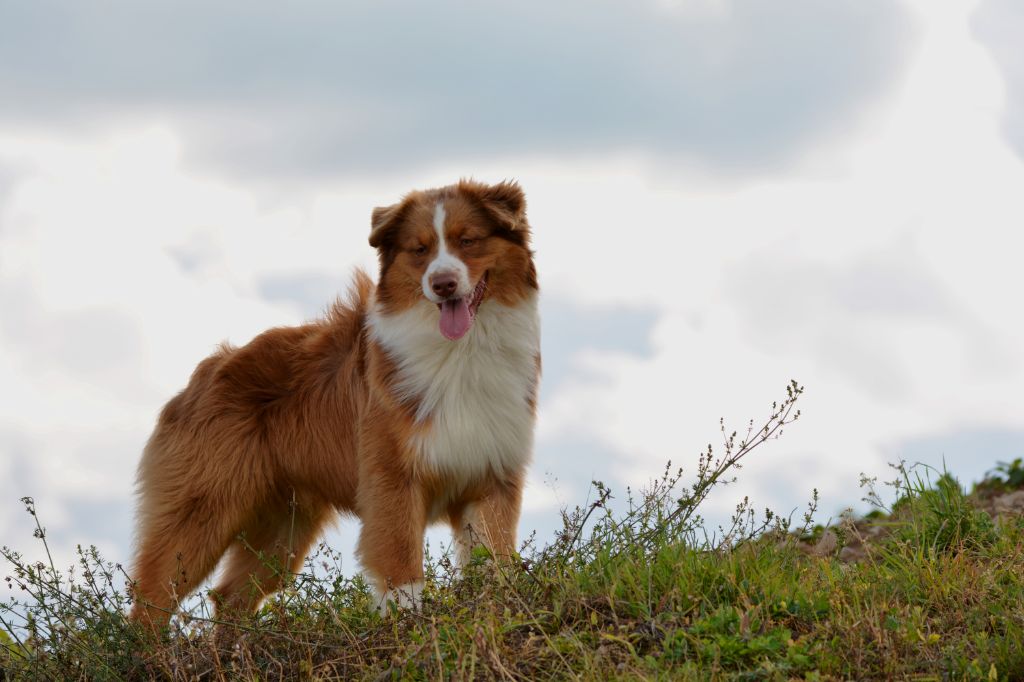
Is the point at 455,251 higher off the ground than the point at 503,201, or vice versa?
the point at 503,201

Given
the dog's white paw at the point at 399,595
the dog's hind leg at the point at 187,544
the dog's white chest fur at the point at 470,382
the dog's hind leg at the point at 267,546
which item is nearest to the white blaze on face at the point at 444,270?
the dog's white chest fur at the point at 470,382

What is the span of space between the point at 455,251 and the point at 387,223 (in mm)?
574

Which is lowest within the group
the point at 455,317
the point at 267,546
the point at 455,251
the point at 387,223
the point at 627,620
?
the point at 627,620

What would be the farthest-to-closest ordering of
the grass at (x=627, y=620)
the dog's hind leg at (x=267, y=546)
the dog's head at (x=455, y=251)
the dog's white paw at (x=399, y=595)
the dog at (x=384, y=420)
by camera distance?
1. the dog's hind leg at (x=267, y=546)
2. the dog at (x=384, y=420)
3. the dog's head at (x=455, y=251)
4. the dog's white paw at (x=399, y=595)
5. the grass at (x=627, y=620)

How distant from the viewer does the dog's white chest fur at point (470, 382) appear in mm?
7102

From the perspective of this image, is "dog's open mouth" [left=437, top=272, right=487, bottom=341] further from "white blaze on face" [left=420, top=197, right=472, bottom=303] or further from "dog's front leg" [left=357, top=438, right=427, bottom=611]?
"dog's front leg" [left=357, top=438, right=427, bottom=611]

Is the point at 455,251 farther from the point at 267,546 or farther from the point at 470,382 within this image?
the point at 267,546

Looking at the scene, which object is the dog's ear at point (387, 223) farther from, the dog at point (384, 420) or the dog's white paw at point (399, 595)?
the dog's white paw at point (399, 595)

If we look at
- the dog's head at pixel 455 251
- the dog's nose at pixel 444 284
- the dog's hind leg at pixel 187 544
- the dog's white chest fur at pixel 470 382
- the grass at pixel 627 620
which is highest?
the dog's head at pixel 455 251

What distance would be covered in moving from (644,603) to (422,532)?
199 centimetres

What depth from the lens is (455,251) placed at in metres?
6.93

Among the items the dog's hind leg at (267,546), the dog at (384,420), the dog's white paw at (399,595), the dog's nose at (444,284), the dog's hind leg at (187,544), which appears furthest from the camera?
the dog's hind leg at (267,546)

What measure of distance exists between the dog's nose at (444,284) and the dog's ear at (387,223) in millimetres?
716

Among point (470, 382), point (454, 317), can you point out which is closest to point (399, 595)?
point (470, 382)
